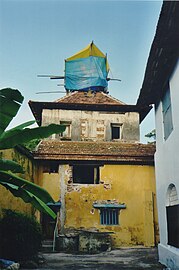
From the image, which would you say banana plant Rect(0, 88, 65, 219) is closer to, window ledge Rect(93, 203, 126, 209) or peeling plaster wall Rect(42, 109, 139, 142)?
window ledge Rect(93, 203, 126, 209)

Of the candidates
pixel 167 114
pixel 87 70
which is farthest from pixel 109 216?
pixel 87 70

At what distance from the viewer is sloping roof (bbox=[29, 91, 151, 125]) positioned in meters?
18.4

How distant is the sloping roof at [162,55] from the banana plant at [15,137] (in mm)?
2905

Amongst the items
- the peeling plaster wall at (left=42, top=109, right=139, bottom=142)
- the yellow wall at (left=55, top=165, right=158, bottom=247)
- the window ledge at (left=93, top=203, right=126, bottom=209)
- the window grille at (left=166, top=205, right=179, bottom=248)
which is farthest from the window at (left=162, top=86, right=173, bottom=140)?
the peeling plaster wall at (left=42, top=109, right=139, bottom=142)

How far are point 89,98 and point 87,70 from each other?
90.3 inches

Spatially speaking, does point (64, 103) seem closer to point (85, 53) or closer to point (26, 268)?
point (85, 53)

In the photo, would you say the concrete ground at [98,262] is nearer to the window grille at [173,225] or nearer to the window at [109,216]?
the window grille at [173,225]

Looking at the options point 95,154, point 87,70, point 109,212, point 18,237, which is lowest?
point 18,237

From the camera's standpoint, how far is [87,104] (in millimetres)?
18438

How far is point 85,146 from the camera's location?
1584 cm

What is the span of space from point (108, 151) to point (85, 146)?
1579 mm

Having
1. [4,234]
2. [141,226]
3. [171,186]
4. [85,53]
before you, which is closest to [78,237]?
[141,226]

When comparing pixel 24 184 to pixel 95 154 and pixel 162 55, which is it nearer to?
pixel 162 55

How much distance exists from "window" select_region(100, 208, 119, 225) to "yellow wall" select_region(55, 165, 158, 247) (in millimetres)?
183
